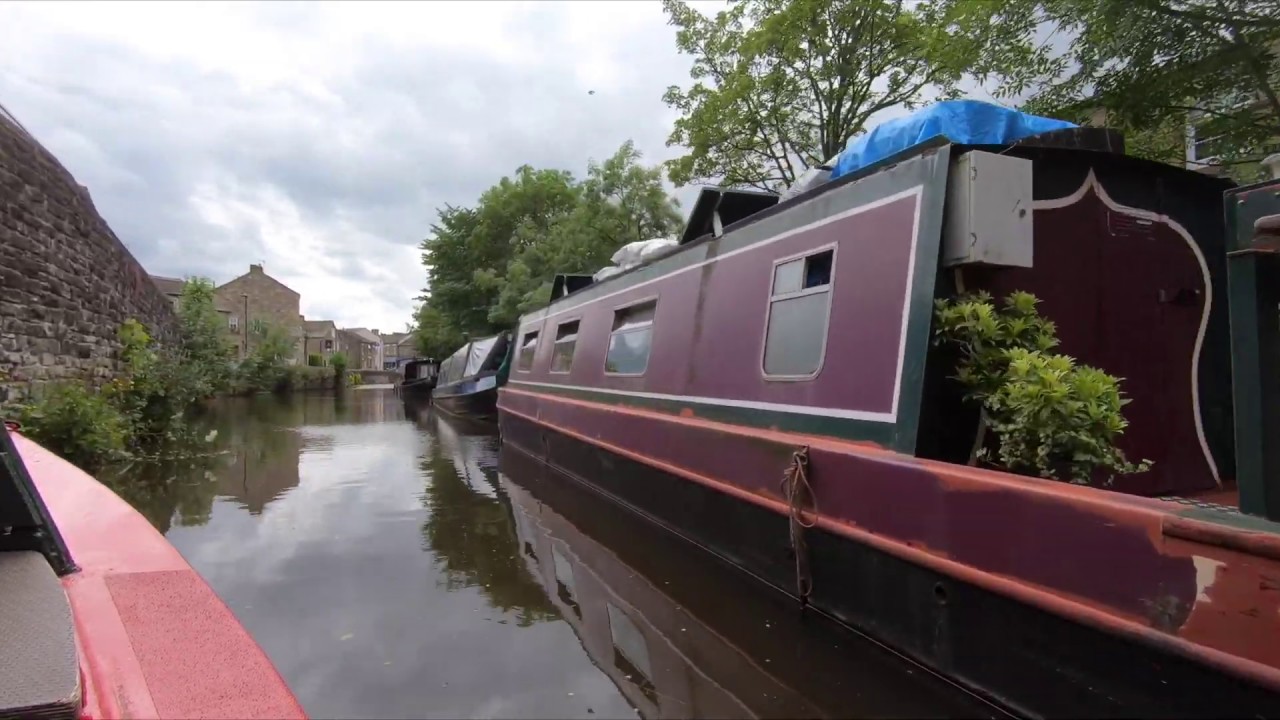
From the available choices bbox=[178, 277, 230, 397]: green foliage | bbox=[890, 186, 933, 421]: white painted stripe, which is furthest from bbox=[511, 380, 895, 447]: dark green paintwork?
bbox=[178, 277, 230, 397]: green foliage

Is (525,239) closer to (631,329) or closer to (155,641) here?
(631,329)

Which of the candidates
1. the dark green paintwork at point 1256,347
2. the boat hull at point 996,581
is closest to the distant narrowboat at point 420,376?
the boat hull at point 996,581

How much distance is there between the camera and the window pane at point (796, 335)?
3.92 meters

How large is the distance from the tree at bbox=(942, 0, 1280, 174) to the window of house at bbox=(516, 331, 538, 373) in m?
6.59

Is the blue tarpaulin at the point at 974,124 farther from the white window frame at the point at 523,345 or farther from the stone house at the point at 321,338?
the stone house at the point at 321,338

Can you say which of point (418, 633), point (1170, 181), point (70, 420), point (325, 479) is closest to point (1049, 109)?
point (1170, 181)

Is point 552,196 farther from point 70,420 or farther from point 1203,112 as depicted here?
point 1203,112

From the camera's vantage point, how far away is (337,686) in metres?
3.17

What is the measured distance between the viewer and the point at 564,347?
29.2 ft

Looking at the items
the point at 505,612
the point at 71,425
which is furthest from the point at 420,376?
the point at 505,612

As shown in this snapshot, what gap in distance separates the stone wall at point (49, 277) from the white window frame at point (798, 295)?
25.1 feet

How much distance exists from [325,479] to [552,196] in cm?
1675

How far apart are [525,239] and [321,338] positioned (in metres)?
50.3

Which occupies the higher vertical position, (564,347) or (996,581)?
(564,347)
